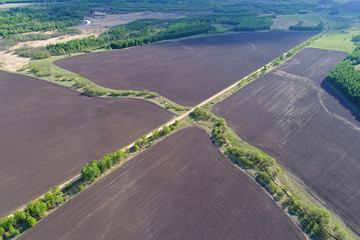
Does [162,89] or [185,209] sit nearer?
[185,209]

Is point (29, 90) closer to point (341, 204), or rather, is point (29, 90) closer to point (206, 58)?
point (206, 58)

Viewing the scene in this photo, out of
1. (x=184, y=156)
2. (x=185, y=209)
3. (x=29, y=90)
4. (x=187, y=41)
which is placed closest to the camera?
(x=185, y=209)

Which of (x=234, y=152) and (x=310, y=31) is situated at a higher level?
(x=310, y=31)

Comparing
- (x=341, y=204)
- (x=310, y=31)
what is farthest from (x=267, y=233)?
(x=310, y=31)

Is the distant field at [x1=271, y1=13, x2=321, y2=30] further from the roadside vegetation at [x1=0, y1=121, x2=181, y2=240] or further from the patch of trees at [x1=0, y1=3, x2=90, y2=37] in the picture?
the roadside vegetation at [x1=0, y1=121, x2=181, y2=240]

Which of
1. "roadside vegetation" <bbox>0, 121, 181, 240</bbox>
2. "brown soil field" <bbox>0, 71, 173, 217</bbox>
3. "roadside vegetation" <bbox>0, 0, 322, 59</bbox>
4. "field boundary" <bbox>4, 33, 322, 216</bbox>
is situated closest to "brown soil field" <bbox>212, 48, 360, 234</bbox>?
"field boundary" <bbox>4, 33, 322, 216</bbox>

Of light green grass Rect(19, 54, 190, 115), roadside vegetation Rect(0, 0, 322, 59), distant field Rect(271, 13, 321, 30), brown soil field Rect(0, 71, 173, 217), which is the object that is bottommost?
brown soil field Rect(0, 71, 173, 217)

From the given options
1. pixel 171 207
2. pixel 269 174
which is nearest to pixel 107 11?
pixel 171 207
